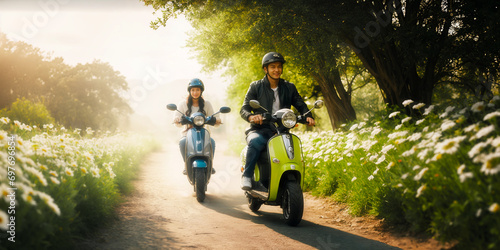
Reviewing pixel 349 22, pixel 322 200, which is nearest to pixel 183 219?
pixel 322 200

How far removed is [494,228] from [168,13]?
897 centimetres

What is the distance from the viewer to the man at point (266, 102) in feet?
16.7

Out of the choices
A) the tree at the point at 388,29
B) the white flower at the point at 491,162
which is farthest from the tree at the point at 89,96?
the white flower at the point at 491,162

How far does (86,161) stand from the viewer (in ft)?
15.4

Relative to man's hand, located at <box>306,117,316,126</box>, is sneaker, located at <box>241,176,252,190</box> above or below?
below

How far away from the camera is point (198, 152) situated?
6.42 meters

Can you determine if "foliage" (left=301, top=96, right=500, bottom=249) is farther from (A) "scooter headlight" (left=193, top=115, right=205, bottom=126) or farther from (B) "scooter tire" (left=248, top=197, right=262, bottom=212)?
(A) "scooter headlight" (left=193, top=115, right=205, bottom=126)

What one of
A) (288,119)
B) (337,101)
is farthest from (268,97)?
(337,101)

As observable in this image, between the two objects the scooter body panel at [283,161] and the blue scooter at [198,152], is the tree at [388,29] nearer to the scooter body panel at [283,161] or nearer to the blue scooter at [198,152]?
the blue scooter at [198,152]

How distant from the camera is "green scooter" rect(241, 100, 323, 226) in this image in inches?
177

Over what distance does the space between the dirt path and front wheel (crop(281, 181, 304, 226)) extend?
120 mm

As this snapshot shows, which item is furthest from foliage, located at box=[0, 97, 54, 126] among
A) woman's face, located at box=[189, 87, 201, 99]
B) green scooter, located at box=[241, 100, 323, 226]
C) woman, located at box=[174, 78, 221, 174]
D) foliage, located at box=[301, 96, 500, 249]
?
foliage, located at box=[301, 96, 500, 249]

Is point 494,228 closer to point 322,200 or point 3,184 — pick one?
point 3,184

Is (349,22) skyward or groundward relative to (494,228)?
skyward
